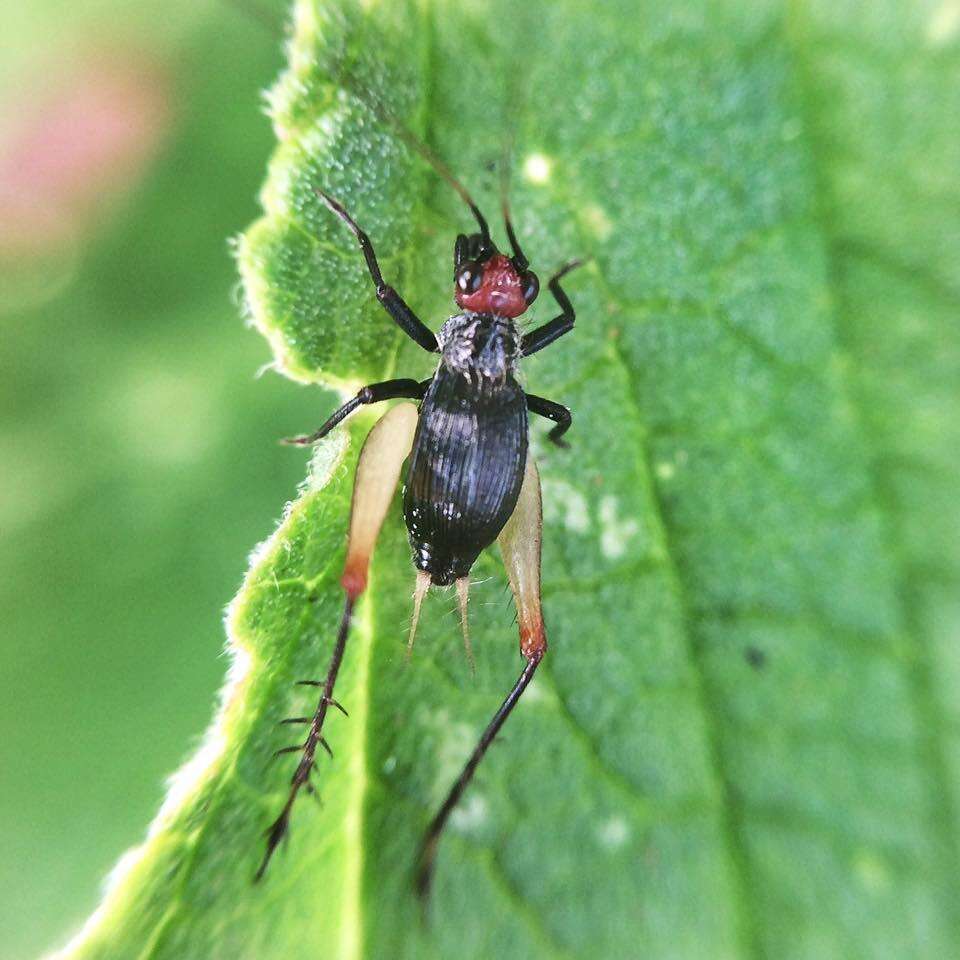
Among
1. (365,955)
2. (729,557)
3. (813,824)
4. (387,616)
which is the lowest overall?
(365,955)

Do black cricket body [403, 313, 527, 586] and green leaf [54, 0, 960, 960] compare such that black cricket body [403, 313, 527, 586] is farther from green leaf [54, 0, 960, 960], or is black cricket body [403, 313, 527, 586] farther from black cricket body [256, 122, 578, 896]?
green leaf [54, 0, 960, 960]

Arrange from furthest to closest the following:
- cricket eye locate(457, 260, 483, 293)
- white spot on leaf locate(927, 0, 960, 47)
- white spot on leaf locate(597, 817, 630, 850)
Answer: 1. cricket eye locate(457, 260, 483, 293)
2. white spot on leaf locate(597, 817, 630, 850)
3. white spot on leaf locate(927, 0, 960, 47)

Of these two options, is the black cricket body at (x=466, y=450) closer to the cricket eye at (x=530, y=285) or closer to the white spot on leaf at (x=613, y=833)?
the cricket eye at (x=530, y=285)

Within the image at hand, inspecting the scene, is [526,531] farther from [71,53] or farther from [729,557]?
[71,53]

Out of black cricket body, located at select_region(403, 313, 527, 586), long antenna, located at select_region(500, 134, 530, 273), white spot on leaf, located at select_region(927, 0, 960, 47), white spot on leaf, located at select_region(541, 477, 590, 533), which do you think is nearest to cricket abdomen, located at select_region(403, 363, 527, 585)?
black cricket body, located at select_region(403, 313, 527, 586)

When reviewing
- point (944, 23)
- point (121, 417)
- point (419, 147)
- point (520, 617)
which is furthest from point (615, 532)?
point (121, 417)

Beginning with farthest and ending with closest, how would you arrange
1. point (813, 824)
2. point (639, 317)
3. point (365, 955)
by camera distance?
point (639, 317), point (813, 824), point (365, 955)

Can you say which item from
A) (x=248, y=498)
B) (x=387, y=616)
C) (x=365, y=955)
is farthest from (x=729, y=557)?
(x=248, y=498)

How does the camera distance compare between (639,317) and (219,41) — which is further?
(219,41)
